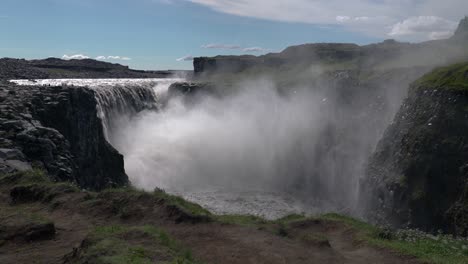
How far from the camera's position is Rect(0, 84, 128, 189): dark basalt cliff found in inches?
1012

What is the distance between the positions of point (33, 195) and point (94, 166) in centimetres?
2036

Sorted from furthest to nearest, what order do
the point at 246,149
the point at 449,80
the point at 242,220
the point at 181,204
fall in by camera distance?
the point at 246,149, the point at 449,80, the point at 181,204, the point at 242,220

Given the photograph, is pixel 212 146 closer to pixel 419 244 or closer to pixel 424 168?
pixel 424 168

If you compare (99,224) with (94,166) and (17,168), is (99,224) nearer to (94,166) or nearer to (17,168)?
(17,168)

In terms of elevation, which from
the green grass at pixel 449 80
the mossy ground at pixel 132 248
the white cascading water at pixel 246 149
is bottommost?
the white cascading water at pixel 246 149

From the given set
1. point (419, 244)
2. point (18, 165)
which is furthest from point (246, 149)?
point (419, 244)

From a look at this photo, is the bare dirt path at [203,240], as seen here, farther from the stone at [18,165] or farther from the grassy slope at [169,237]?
the stone at [18,165]

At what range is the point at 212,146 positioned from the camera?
72.4 meters

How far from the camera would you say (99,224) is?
55.6 ft

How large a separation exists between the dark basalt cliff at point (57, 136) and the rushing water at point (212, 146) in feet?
42.8

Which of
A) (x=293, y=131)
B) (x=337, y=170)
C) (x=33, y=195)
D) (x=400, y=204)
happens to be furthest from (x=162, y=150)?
(x=33, y=195)

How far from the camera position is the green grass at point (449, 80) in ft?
117

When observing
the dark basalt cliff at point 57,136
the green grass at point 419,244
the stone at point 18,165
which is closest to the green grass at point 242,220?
the green grass at point 419,244

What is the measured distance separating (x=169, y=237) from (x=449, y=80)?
32877mm
